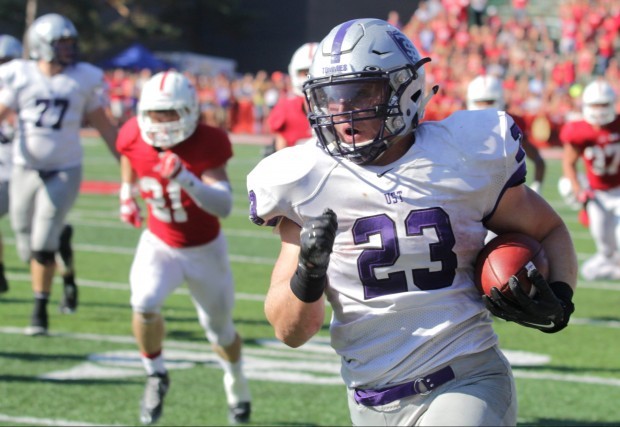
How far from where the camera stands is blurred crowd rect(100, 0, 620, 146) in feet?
72.5

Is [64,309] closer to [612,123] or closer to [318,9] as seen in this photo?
[612,123]

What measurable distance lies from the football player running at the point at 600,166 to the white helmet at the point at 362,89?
5.72 m

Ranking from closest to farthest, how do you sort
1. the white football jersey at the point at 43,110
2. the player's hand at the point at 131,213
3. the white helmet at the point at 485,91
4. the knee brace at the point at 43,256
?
the player's hand at the point at 131,213 → the knee brace at the point at 43,256 → the white football jersey at the point at 43,110 → the white helmet at the point at 485,91

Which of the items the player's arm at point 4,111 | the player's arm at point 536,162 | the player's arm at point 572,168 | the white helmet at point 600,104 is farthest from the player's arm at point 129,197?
the white helmet at point 600,104

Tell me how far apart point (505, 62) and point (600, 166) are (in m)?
15.9

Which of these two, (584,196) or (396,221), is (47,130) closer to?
(584,196)

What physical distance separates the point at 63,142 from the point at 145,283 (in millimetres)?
2259

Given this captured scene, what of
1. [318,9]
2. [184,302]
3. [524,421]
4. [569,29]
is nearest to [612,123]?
[184,302]

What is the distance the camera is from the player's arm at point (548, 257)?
9.02 feet

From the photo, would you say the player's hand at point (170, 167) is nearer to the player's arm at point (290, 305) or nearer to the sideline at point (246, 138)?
the player's arm at point (290, 305)

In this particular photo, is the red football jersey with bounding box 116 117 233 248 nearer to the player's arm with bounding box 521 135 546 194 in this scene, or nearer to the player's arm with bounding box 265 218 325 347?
the player's arm with bounding box 265 218 325 347

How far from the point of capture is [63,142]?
7.02 m

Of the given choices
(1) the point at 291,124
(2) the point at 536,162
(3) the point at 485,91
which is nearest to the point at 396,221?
(1) the point at 291,124

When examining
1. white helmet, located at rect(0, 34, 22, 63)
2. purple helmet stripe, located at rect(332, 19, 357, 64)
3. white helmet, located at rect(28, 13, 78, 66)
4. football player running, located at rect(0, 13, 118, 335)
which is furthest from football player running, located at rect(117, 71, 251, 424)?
white helmet, located at rect(0, 34, 22, 63)
